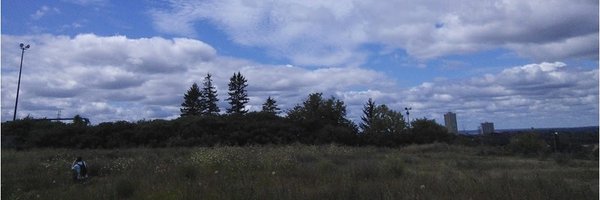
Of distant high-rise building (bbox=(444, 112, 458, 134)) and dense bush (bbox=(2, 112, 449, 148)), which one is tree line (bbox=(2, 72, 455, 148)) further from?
distant high-rise building (bbox=(444, 112, 458, 134))

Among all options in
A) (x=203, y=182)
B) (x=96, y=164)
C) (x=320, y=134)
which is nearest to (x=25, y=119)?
(x=320, y=134)

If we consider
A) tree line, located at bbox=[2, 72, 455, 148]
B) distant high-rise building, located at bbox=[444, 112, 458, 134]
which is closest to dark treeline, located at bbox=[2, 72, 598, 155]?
tree line, located at bbox=[2, 72, 455, 148]

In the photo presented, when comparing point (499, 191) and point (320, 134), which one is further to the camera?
point (320, 134)

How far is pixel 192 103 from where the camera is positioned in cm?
8625

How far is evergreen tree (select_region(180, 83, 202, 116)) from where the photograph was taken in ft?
282

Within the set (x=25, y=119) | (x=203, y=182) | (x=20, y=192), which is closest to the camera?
(x=203, y=182)

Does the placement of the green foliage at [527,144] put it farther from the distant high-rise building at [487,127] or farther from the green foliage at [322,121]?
the distant high-rise building at [487,127]

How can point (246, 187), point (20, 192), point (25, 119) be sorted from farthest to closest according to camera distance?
point (25, 119) < point (20, 192) < point (246, 187)

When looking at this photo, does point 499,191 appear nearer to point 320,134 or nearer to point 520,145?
point 520,145

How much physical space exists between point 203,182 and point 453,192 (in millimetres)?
4600

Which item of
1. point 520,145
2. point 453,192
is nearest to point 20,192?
point 453,192

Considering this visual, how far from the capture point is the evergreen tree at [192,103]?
85812 millimetres

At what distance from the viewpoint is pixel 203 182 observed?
10.5m

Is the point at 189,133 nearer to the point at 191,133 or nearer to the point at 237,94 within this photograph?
the point at 191,133
